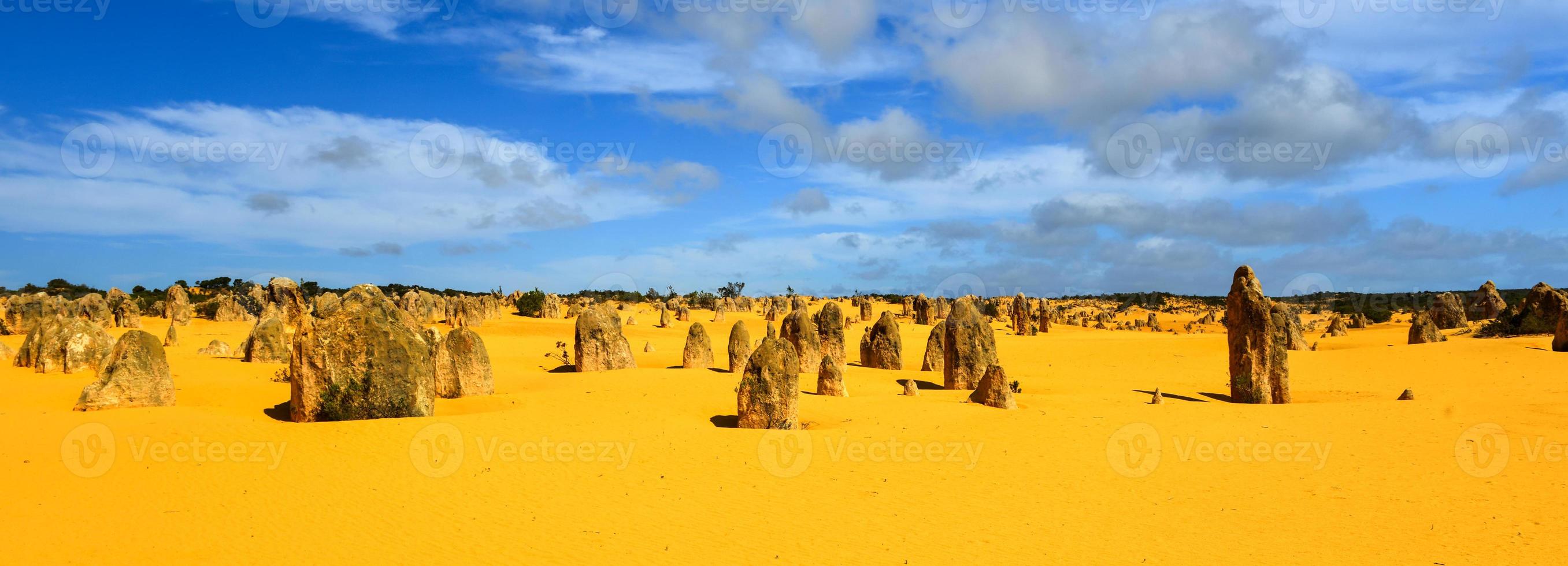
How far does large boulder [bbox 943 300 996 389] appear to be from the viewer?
2058cm

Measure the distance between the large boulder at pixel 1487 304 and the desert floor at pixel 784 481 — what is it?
32.2 metres

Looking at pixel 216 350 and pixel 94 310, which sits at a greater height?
pixel 94 310

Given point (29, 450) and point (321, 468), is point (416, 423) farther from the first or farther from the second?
point (29, 450)

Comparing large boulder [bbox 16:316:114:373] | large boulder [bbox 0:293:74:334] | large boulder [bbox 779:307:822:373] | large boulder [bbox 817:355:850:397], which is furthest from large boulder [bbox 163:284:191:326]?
large boulder [bbox 817:355:850:397]

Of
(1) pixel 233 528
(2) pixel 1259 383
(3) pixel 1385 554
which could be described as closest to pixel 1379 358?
(2) pixel 1259 383

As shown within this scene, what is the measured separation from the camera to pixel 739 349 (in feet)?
75.9

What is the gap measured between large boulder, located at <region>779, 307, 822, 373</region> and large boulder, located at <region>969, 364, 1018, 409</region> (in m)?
6.83

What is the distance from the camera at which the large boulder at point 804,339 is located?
22.9m

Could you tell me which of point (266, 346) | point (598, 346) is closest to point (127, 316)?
point (266, 346)

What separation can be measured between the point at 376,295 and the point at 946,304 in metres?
49.3

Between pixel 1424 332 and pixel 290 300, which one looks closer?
pixel 1424 332

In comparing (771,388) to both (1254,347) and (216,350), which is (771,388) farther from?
(216,350)

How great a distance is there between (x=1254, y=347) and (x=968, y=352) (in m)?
6.29

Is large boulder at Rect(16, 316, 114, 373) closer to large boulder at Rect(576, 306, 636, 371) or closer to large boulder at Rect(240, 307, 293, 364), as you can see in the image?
large boulder at Rect(240, 307, 293, 364)
